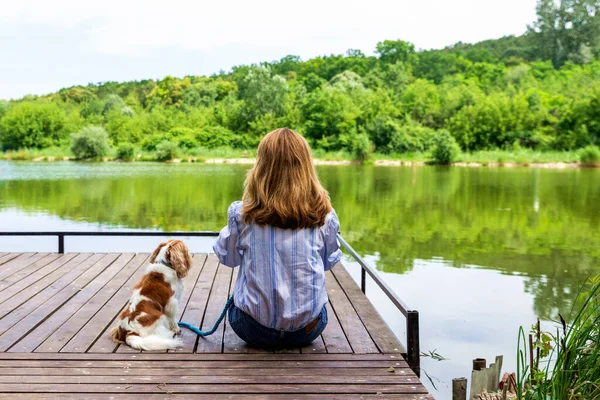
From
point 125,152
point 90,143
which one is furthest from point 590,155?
point 90,143

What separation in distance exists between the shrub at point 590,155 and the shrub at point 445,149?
8226 mm

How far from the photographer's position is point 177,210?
57.4 feet

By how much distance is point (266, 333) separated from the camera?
139 inches

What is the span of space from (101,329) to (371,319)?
1868mm

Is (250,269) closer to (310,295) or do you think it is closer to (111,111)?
(310,295)

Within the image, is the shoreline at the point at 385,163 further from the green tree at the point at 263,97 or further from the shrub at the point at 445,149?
the green tree at the point at 263,97

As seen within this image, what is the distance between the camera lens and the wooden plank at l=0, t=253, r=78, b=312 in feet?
15.3

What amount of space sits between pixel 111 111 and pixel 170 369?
6080 cm

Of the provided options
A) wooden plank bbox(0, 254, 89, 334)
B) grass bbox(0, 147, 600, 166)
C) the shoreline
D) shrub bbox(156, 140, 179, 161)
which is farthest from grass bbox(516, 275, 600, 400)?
shrub bbox(156, 140, 179, 161)

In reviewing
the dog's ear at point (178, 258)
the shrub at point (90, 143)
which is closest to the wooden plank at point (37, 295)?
the dog's ear at point (178, 258)

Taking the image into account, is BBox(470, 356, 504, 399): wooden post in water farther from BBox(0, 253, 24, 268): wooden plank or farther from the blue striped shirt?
BBox(0, 253, 24, 268): wooden plank

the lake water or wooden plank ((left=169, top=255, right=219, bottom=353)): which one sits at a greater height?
wooden plank ((left=169, top=255, right=219, bottom=353))

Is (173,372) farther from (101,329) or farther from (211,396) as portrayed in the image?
(101,329)

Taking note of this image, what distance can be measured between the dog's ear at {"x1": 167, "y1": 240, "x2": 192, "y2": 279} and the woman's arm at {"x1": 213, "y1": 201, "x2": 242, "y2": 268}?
0.39 metres
